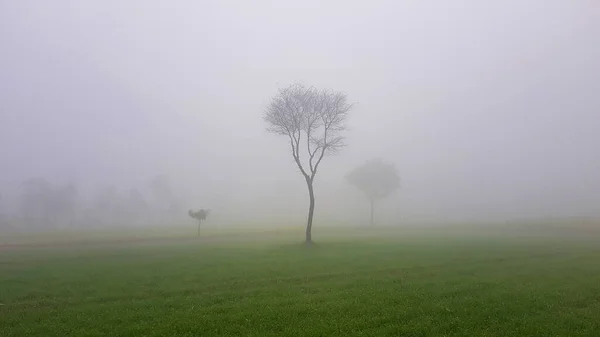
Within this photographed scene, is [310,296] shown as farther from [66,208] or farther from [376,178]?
[66,208]

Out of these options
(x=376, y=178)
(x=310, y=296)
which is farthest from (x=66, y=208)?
(x=310, y=296)

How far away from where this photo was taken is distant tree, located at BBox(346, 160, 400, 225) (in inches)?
4646

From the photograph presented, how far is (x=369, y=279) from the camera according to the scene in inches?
1012

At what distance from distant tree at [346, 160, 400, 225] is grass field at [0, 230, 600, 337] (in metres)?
81.4

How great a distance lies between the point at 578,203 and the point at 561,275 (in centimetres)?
17554

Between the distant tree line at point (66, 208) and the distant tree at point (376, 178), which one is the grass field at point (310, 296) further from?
the distant tree line at point (66, 208)

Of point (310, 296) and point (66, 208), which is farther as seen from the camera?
point (66, 208)

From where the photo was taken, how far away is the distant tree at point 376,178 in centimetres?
11800

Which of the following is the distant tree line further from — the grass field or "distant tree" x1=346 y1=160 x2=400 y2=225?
the grass field

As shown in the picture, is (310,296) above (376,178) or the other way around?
the other way around

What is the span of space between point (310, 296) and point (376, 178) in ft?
328

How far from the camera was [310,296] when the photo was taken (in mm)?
21047

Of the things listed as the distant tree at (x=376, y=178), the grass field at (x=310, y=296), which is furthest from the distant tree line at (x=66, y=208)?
the grass field at (x=310, y=296)

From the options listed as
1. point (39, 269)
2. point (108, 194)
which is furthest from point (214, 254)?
point (108, 194)
